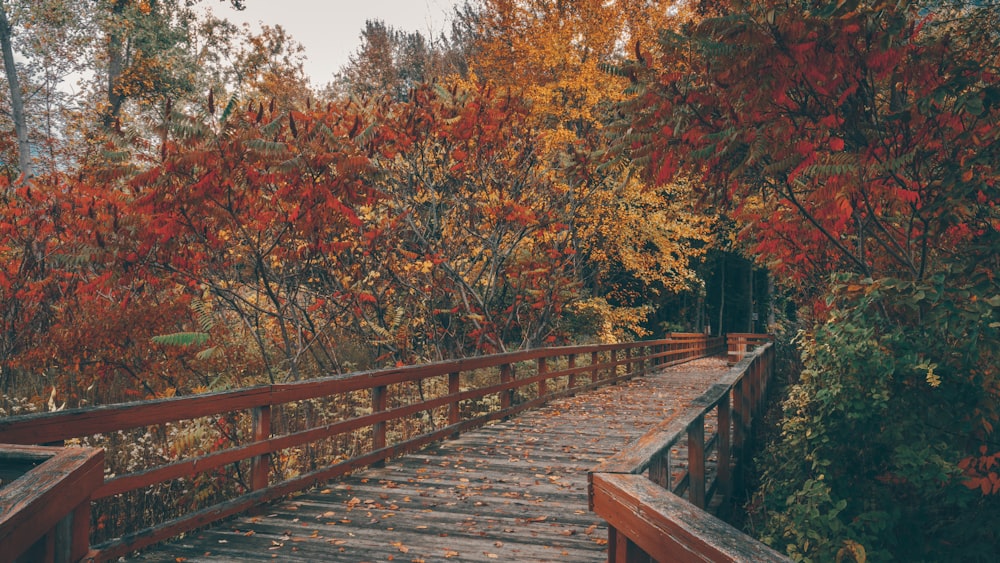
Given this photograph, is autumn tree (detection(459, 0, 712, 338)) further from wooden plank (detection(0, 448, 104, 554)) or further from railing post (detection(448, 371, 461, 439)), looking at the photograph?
wooden plank (detection(0, 448, 104, 554))

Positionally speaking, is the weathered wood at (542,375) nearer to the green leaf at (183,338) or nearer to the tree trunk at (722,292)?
the green leaf at (183,338)

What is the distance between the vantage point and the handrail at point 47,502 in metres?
2.28

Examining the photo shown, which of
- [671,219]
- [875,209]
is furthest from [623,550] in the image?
[671,219]

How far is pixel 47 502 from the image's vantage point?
8.37ft

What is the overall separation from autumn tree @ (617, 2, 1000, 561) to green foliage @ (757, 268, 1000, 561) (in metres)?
0.02

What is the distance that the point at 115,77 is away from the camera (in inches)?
997

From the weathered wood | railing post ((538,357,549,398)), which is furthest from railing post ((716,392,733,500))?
railing post ((538,357,549,398))

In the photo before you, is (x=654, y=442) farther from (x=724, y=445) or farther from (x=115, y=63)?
(x=115, y=63)

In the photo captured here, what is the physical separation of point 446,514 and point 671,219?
736cm

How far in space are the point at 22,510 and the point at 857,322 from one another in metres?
6.66

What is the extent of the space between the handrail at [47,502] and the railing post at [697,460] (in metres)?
3.59

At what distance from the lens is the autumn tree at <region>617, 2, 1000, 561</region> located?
5.88m

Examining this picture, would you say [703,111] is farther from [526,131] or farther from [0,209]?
[0,209]

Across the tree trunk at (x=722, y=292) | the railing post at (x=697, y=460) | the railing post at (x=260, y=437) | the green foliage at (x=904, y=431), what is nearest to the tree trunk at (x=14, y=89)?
the railing post at (x=260, y=437)
